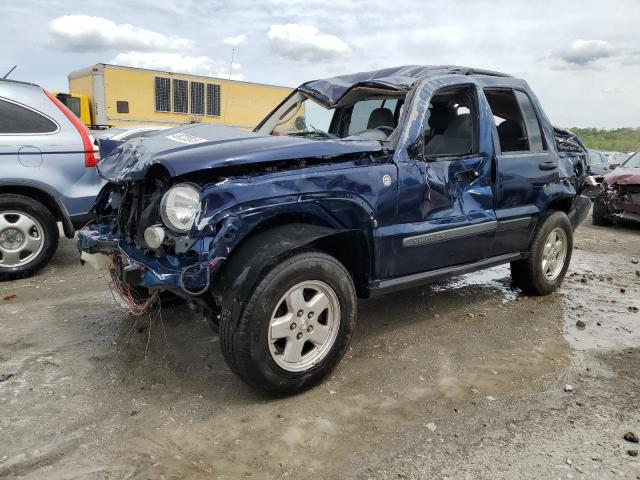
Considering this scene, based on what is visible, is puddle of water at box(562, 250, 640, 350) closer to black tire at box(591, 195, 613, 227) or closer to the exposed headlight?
black tire at box(591, 195, 613, 227)

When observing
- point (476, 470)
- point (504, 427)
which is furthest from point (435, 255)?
point (476, 470)

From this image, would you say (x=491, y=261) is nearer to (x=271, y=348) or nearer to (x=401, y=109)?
(x=401, y=109)

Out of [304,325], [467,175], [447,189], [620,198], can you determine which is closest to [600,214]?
[620,198]

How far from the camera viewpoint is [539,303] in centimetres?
489

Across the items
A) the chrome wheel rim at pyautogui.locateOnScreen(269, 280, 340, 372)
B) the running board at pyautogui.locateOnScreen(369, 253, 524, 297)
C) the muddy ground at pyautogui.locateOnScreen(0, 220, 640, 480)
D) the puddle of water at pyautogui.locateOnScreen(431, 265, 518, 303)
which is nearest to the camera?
the muddy ground at pyautogui.locateOnScreen(0, 220, 640, 480)

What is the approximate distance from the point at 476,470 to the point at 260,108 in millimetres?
15911

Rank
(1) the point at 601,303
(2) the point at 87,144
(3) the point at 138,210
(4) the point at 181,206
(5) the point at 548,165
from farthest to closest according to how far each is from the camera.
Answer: (2) the point at 87,144, (1) the point at 601,303, (5) the point at 548,165, (3) the point at 138,210, (4) the point at 181,206

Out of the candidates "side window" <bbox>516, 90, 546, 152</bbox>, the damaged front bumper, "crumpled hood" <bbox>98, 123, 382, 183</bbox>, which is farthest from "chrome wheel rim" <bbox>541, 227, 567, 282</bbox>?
the damaged front bumper

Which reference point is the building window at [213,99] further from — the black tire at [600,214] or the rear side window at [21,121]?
the rear side window at [21,121]

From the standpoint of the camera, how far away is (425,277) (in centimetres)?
372

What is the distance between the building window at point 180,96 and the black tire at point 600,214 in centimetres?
1122

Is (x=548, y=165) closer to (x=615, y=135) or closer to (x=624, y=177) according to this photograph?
(x=624, y=177)

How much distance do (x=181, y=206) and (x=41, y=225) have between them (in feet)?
10.2

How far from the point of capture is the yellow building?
14.5 meters
